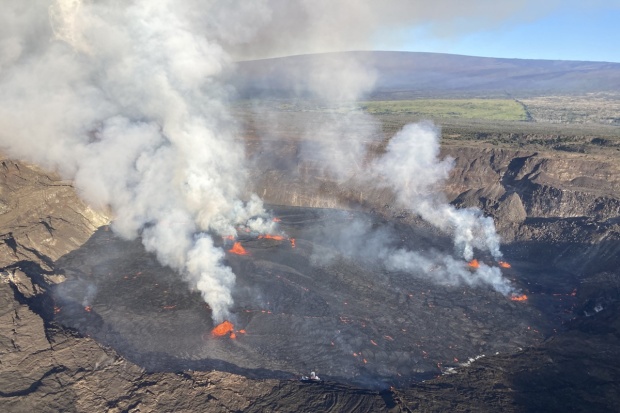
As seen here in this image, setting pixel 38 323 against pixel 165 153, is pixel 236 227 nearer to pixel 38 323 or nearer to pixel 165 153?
pixel 165 153

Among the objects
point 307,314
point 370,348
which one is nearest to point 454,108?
point 307,314

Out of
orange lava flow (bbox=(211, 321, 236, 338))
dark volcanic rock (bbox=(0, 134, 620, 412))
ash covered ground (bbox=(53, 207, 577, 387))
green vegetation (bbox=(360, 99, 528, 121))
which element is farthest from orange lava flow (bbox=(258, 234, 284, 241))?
green vegetation (bbox=(360, 99, 528, 121))

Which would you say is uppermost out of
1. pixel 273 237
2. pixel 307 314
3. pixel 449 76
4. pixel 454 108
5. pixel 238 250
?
pixel 449 76

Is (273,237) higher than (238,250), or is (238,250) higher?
(273,237)

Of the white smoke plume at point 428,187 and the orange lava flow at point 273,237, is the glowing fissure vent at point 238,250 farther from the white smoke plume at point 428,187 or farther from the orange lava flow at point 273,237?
the white smoke plume at point 428,187

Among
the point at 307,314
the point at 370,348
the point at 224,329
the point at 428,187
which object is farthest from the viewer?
the point at 428,187

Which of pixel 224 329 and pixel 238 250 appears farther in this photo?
Result: pixel 238 250

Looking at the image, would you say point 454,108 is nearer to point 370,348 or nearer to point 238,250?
point 238,250
